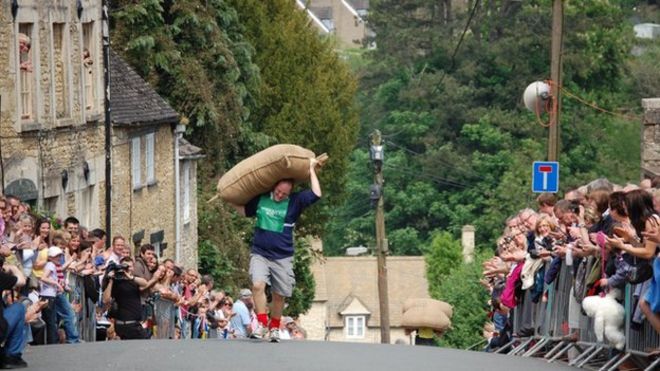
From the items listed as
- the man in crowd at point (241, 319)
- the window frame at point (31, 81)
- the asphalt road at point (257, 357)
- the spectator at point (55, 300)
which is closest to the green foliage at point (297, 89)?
the window frame at point (31, 81)

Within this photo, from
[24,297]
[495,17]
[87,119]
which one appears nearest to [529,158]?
[495,17]

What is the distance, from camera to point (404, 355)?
868 inches

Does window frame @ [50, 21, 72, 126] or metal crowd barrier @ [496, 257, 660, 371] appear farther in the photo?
window frame @ [50, 21, 72, 126]

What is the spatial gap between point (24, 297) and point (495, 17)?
260ft

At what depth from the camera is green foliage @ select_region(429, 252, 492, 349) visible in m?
75.8

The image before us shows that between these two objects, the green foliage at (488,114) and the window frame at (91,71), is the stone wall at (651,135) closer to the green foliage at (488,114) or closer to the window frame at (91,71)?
the window frame at (91,71)

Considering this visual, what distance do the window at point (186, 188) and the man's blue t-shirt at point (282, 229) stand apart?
109 ft

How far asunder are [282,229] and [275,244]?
0.17m

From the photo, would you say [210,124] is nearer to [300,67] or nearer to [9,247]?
[300,67]

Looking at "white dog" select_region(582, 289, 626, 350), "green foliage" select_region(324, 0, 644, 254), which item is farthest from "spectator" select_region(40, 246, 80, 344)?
"green foliage" select_region(324, 0, 644, 254)

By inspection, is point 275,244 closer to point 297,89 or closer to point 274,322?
point 274,322

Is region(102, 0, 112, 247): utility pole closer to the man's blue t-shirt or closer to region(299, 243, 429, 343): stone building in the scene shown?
the man's blue t-shirt

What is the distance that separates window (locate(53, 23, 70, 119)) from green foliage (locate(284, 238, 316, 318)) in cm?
2368

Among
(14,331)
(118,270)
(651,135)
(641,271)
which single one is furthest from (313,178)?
(651,135)
